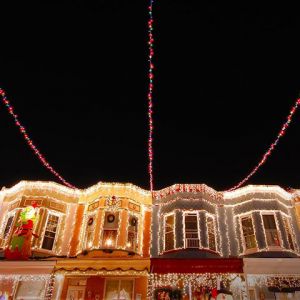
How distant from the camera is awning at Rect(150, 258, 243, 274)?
12.7m

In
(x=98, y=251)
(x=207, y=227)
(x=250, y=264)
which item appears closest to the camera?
(x=250, y=264)

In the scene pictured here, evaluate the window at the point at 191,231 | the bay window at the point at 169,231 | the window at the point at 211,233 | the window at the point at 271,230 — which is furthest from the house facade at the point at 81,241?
the window at the point at 271,230

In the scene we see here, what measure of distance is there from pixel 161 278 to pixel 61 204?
20.8 feet

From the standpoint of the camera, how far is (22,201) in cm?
1591

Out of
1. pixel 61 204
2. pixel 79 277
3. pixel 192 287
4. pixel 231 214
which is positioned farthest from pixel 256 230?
pixel 61 204

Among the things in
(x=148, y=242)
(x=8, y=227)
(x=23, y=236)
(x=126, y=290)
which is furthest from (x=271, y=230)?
(x=8, y=227)

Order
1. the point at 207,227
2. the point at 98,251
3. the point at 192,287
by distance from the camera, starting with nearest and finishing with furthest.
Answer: the point at 192,287 < the point at 98,251 < the point at 207,227

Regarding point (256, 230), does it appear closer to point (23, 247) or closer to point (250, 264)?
point (250, 264)

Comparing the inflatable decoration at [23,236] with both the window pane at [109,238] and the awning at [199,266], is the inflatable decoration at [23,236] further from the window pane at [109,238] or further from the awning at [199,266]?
the awning at [199,266]

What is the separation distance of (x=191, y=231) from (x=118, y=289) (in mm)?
4271

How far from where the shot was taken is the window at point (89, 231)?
606 inches

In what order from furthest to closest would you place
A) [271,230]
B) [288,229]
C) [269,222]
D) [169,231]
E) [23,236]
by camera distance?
[169,231], [288,229], [269,222], [271,230], [23,236]

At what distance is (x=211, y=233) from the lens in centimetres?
1575

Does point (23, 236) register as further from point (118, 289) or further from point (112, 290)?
point (118, 289)
